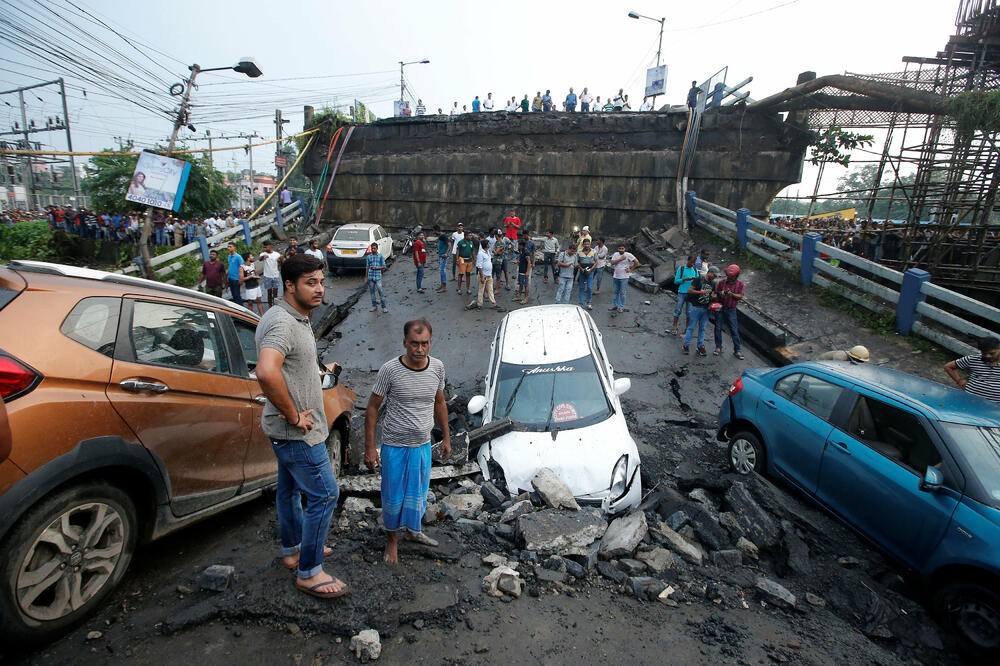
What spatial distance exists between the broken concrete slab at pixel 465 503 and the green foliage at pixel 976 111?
13.1m

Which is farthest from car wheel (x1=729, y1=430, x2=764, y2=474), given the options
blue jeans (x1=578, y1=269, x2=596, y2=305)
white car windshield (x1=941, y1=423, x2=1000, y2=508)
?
blue jeans (x1=578, y1=269, x2=596, y2=305)

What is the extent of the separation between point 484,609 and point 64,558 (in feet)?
7.07

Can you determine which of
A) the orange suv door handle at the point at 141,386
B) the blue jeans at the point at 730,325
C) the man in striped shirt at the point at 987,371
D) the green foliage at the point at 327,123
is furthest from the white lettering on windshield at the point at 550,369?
the green foliage at the point at 327,123

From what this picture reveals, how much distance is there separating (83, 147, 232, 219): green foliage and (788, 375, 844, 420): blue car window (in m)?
20.9

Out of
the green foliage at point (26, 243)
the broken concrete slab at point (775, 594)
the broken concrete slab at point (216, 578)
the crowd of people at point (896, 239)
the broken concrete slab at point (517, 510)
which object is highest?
the crowd of people at point (896, 239)

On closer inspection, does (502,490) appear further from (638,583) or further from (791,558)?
(791,558)

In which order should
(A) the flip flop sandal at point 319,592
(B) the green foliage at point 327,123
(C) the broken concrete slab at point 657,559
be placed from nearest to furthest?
1. (A) the flip flop sandal at point 319,592
2. (C) the broken concrete slab at point 657,559
3. (B) the green foliage at point 327,123

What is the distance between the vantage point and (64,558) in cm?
229

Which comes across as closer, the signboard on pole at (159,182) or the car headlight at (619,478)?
the car headlight at (619,478)

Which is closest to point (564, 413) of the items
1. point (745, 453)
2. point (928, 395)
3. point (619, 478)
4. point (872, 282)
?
point (619, 478)

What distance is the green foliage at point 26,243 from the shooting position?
13.7m

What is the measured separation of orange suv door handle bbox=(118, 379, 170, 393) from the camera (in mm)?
2569

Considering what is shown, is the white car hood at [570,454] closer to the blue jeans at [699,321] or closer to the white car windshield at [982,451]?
the white car windshield at [982,451]

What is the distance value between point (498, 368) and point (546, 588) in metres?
2.92
